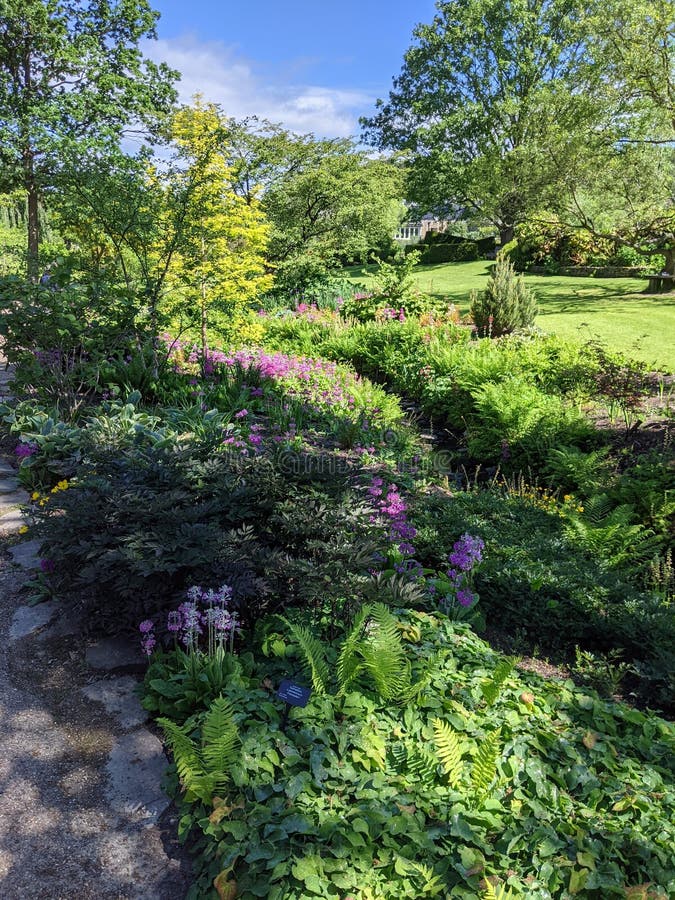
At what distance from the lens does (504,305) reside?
374 inches

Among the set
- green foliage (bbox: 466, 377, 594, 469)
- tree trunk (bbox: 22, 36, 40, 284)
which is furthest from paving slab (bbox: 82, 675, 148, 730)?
tree trunk (bbox: 22, 36, 40, 284)

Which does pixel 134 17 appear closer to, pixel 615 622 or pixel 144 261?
pixel 144 261

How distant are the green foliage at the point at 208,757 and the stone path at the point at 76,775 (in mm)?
170

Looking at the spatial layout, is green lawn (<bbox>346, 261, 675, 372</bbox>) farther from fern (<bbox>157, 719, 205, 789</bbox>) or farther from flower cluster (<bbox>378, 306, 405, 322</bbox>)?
fern (<bbox>157, 719, 205, 789</bbox>)

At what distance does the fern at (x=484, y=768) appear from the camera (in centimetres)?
183

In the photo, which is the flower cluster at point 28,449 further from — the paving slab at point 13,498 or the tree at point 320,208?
the tree at point 320,208

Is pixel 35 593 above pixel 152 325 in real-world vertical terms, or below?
below

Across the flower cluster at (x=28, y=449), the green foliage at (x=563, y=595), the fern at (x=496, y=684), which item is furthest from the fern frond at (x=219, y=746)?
the flower cluster at (x=28, y=449)


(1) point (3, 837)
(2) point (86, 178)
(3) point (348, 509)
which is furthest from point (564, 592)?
(2) point (86, 178)

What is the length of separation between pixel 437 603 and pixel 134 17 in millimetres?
19405

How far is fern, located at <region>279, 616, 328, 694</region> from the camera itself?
84.4 inches

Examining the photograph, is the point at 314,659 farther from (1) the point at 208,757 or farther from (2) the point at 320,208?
(2) the point at 320,208

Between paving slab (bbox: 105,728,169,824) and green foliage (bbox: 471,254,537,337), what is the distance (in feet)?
28.0

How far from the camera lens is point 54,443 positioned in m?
4.12
